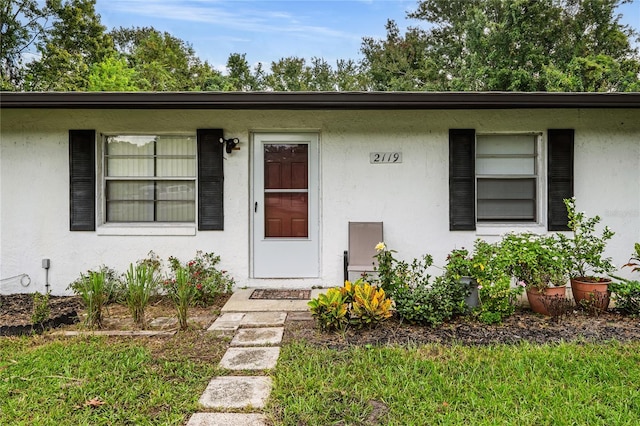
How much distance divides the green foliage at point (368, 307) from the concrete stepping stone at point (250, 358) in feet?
2.48

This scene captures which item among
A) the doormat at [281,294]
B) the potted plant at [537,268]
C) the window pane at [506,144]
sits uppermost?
the window pane at [506,144]

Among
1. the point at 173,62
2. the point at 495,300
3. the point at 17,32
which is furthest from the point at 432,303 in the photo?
the point at 17,32

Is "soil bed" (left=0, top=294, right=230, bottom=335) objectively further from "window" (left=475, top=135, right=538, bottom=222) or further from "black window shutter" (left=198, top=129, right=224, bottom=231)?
"window" (left=475, top=135, right=538, bottom=222)

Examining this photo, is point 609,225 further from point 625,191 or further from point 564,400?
point 564,400

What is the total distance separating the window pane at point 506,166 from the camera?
5078mm

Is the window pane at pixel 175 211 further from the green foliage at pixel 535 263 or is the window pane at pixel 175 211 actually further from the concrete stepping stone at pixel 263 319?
the green foliage at pixel 535 263

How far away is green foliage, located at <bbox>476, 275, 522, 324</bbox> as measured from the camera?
3.69 meters

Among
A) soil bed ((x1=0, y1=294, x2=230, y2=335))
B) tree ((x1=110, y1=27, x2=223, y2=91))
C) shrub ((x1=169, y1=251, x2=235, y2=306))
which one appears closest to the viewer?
soil bed ((x1=0, y1=294, x2=230, y2=335))

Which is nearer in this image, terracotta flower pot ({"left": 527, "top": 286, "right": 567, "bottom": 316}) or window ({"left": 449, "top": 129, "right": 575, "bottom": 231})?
terracotta flower pot ({"left": 527, "top": 286, "right": 567, "bottom": 316})

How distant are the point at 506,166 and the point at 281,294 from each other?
3245 millimetres

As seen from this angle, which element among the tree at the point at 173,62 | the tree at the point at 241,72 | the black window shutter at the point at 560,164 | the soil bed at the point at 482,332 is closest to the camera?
the soil bed at the point at 482,332

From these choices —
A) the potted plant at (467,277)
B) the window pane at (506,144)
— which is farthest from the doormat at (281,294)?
the window pane at (506,144)

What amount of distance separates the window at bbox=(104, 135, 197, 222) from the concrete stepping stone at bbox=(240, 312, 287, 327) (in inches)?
68.9

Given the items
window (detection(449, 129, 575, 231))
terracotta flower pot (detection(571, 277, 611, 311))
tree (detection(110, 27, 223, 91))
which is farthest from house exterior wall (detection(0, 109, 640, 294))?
tree (detection(110, 27, 223, 91))
